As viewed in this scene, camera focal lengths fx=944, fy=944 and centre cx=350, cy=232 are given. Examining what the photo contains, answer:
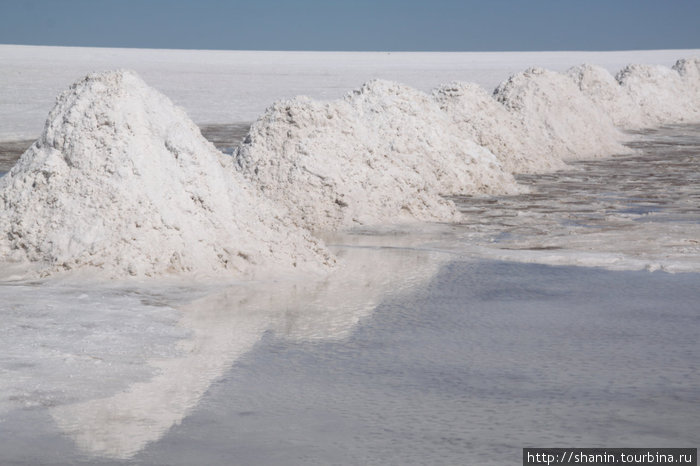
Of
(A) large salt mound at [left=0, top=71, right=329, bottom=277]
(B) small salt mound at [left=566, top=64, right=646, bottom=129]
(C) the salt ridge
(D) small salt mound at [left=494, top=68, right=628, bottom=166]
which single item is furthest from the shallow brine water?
(B) small salt mound at [left=566, top=64, right=646, bottom=129]

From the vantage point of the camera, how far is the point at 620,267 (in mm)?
6066

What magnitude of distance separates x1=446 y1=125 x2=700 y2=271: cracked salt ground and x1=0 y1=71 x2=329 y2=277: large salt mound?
1.77m

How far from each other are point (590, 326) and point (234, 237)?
7.81ft

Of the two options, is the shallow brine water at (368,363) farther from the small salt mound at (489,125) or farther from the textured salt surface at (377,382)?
the small salt mound at (489,125)

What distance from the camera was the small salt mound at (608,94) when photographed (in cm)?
2056

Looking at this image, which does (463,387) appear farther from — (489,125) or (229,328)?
(489,125)

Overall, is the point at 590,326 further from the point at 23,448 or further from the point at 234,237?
the point at 23,448

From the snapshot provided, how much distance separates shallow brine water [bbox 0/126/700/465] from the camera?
3070mm

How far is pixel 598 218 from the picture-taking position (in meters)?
8.31

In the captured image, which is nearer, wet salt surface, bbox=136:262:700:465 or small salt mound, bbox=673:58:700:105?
wet salt surface, bbox=136:262:700:465

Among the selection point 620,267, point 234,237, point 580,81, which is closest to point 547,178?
point 620,267

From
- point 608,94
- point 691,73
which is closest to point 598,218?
point 608,94

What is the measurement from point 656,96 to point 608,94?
3071mm

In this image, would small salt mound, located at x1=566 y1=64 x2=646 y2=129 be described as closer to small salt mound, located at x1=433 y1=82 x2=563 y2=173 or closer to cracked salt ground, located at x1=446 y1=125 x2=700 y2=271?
cracked salt ground, located at x1=446 y1=125 x2=700 y2=271
